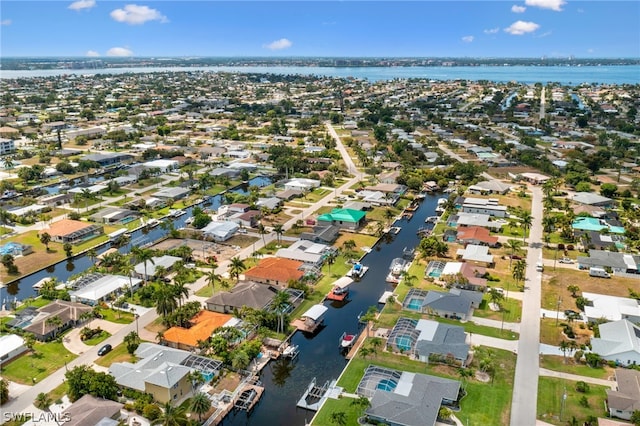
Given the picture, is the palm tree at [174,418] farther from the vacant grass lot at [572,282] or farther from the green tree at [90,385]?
the vacant grass lot at [572,282]

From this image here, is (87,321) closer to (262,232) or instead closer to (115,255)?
(115,255)

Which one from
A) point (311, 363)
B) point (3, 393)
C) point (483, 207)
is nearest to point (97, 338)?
point (3, 393)

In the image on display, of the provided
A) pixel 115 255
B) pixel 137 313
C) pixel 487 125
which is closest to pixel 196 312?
pixel 137 313

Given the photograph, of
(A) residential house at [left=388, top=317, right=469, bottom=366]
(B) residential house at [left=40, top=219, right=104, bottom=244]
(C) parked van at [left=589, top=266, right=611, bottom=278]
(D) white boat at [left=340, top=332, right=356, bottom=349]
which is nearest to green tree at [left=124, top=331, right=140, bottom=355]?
(D) white boat at [left=340, top=332, right=356, bottom=349]

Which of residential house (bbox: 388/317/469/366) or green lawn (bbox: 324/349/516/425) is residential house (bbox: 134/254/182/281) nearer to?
green lawn (bbox: 324/349/516/425)

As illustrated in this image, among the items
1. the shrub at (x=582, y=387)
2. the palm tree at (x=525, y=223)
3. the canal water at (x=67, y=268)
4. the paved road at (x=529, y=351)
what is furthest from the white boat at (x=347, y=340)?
the canal water at (x=67, y=268)

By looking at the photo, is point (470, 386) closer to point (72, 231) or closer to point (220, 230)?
point (220, 230)
